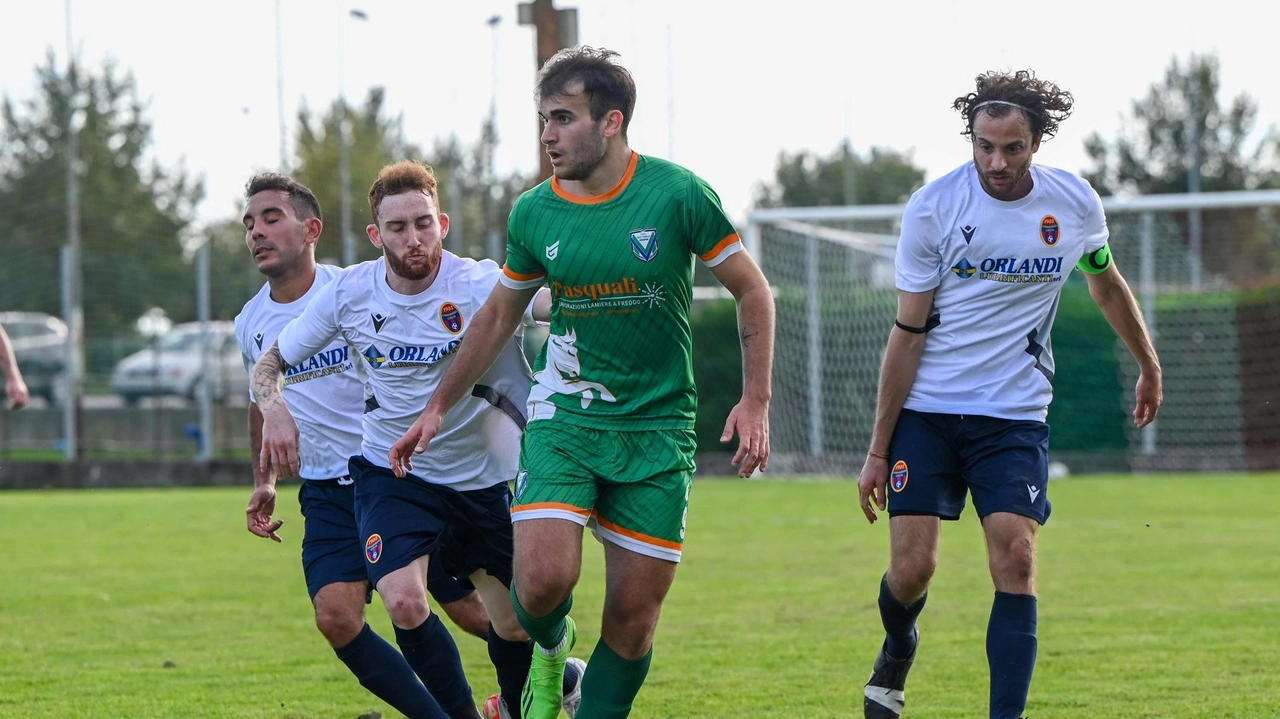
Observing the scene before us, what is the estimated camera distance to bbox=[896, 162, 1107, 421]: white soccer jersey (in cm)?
568

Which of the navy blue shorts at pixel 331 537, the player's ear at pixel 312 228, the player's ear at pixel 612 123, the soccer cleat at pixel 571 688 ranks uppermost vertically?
the player's ear at pixel 612 123

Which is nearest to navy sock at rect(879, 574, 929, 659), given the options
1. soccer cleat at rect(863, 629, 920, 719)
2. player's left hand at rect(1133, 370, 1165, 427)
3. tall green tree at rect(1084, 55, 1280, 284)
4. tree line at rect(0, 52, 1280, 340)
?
soccer cleat at rect(863, 629, 920, 719)

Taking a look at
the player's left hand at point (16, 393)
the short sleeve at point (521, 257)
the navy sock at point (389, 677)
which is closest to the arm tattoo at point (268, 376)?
the navy sock at point (389, 677)

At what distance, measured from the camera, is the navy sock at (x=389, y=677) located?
5613 mm

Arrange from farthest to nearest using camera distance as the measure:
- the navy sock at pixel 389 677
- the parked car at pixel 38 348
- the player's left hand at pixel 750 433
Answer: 1. the parked car at pixel 38 348
2. the navy sock at pixel 389 677
3. the player's left hand at pixel 750 433

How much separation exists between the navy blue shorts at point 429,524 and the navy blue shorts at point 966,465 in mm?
1513

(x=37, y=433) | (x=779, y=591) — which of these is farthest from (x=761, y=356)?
(x=37, y=433)

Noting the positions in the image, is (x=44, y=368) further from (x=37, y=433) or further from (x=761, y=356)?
(x=761, y=356)

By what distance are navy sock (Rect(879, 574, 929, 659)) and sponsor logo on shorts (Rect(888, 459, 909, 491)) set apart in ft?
1.26

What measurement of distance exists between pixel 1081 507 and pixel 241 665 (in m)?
11.6

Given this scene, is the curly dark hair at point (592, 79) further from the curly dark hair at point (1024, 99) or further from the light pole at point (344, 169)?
the light pole at point (344, 169)

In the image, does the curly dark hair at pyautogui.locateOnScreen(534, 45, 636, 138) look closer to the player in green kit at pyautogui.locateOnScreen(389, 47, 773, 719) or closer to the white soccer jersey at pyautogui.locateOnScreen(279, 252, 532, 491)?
the player in green kit at pyautogui.locateOnScreen(389, 47, 773, 719)

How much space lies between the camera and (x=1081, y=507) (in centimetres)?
1728

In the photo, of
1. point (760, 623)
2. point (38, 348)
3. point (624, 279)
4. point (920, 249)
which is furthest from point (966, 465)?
point (38, 348)
